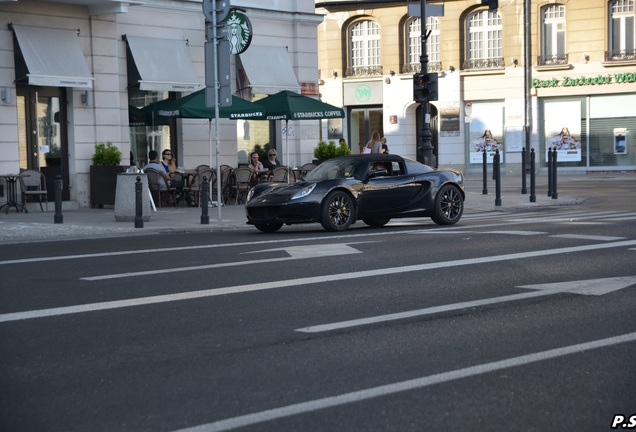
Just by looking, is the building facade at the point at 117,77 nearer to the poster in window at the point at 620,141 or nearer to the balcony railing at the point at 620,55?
the balcony railing at the point at 620,55

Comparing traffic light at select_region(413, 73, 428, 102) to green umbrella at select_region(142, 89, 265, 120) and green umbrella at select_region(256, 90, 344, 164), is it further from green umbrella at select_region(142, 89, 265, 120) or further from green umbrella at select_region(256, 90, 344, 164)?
green umbrella at select_region(142, 89, 265, 120)

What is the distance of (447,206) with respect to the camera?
18.1m

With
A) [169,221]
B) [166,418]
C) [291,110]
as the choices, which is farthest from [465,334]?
[291,110]

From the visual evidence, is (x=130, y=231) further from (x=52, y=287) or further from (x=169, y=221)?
(x=52, y=287)

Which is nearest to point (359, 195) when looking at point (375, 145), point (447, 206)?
point (447, 206)

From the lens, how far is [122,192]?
1939cm

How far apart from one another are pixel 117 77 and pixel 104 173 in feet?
8.18

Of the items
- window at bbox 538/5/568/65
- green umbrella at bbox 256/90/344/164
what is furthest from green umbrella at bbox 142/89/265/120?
window at bbox 538/5/568/65

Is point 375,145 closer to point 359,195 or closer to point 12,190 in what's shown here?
point 12,190

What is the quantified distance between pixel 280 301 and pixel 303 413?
3.65 metres

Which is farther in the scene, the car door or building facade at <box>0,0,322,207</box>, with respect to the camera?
building facade at <box>0,0,322,207</box>

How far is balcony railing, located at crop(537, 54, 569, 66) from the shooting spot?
4666cm

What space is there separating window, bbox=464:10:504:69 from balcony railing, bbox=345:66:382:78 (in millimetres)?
4429

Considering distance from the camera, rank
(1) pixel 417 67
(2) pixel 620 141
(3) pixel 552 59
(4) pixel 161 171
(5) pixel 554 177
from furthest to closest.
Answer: (1) pixel 417 67
(3) pixel 552 59
(2) pixel 620 141
(5) pixel 554 177
(4) pixel 161 171
